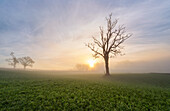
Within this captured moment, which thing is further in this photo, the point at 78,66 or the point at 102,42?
the point at 78,66

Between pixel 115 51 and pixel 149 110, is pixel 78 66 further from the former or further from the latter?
pixel 149 110

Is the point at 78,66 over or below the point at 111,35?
below

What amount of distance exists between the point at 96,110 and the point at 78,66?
134 m

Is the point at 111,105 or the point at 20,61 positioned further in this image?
the point at 20,61

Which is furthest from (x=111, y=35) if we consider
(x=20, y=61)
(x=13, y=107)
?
(x=20, y=61)

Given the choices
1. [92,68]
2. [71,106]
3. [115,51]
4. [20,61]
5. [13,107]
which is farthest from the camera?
[92,68]

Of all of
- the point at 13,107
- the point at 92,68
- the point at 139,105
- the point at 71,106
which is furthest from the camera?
the point at 92,68

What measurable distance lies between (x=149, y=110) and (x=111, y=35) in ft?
88.5

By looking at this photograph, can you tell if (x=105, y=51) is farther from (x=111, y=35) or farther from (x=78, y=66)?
(x=78, y=66)

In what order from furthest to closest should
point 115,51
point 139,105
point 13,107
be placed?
point 115,51 < point 139,105 < point 13,107

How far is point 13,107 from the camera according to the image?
6098 mm

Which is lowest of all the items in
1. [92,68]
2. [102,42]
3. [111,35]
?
[92,68]

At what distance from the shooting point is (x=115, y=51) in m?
29.6

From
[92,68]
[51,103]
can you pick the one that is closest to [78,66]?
[92,68]
